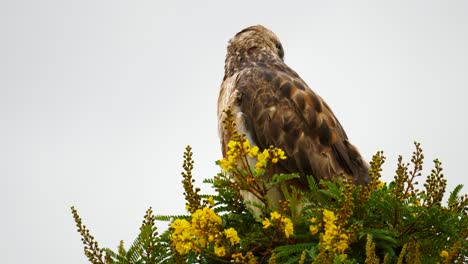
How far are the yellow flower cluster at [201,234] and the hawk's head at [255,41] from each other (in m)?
4.30

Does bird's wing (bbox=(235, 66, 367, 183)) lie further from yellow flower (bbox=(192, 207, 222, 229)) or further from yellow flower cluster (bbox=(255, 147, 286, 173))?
yellow flower (bbox=(192, 207, 222, 229))

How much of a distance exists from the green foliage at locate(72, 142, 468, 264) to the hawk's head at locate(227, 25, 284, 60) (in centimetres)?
390

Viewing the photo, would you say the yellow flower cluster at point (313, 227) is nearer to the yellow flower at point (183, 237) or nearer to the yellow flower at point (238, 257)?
the yellow flower at point (238, 257)

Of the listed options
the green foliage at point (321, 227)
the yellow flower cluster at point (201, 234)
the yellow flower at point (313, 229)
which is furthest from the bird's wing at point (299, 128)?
the yellow flower cluster at point (201, 234)

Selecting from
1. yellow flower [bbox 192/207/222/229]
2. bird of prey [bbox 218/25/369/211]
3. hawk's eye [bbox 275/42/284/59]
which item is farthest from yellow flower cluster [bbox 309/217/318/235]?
hawk's eye [bbox 275/42/284/59]

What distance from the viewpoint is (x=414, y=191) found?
3402mm

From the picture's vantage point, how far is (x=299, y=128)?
5559 millimetres

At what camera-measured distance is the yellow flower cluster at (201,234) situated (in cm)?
287

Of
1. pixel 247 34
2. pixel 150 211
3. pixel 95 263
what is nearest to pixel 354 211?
pixel 150 211

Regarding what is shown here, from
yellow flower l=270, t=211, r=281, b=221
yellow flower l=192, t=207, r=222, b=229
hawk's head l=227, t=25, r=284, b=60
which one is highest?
hawk's head l=227, t=25, r=284, b=60

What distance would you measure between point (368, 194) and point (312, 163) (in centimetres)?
226

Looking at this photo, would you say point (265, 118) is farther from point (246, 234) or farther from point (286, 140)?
point (246, 234)

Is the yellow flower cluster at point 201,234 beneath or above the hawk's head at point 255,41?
beneath

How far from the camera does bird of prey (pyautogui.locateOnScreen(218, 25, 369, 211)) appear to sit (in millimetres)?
5422
